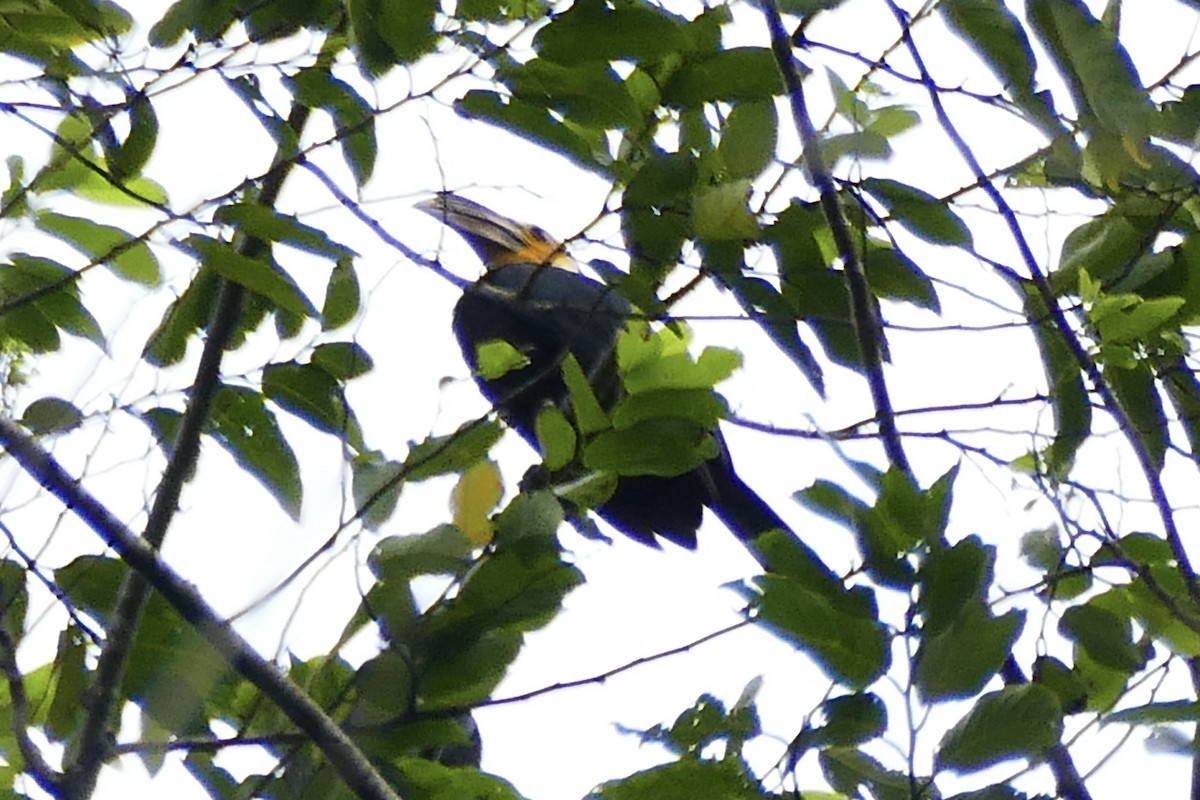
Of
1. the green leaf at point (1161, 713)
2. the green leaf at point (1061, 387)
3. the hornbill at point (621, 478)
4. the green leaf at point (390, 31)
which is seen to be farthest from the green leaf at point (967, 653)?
the hornbill at point (621, 478)

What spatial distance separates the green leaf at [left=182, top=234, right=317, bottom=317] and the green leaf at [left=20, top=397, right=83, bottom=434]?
34 cm

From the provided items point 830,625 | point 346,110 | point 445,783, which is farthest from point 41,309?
point 830,625

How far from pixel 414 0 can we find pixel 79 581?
68cm

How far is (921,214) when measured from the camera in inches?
53.2

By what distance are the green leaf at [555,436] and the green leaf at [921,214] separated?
0.36m

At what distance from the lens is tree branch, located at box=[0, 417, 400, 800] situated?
1301mm

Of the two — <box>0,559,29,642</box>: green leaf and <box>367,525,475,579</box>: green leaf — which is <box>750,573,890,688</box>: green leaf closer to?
<box>367,525,475,579</box>: green leaf

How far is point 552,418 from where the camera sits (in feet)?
4.24

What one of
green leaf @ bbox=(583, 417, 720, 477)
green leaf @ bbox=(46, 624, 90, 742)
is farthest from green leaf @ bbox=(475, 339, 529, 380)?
green leaf @ bbox=(46, 624, 90, 742)

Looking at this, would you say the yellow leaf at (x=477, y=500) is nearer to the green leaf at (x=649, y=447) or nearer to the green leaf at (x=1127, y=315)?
the green leaf at (x=649, y=447)

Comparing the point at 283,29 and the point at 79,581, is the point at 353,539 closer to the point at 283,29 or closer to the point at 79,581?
the point at 79,581

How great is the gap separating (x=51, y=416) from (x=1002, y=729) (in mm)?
974

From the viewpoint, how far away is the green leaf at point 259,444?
147 centimetres

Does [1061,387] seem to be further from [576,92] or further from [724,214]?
[576,92]
